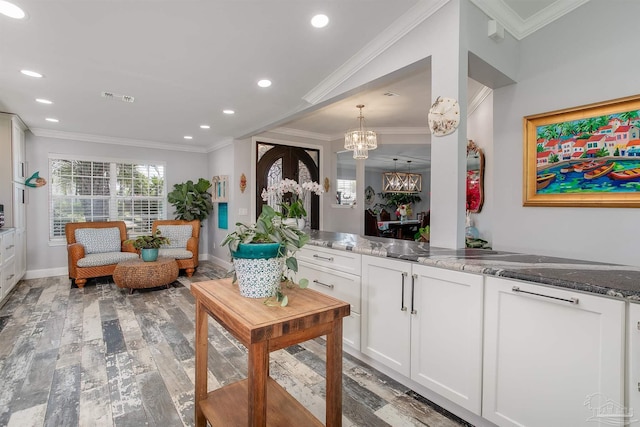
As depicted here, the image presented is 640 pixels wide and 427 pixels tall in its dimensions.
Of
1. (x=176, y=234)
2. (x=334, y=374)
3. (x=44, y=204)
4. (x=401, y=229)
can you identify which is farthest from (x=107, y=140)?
(x=401, y=229)

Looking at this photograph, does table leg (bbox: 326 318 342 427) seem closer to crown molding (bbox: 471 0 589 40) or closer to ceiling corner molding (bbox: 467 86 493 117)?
crown molding (bbox: 471 0 589 40)

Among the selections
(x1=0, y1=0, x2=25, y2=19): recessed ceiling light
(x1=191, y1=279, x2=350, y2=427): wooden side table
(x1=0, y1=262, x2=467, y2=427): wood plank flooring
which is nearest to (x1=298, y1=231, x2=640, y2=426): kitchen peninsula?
(x1=0, y1=262, x2=467, y2=427): wood plank flooring

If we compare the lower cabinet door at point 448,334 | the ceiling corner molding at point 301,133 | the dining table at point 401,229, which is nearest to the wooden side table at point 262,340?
the lower cabinet door at point 448,334

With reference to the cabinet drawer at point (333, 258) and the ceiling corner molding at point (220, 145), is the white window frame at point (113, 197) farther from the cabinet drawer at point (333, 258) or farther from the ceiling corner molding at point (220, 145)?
the cabinet drawer at point (333, 258)

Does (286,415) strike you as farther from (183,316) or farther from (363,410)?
(183,316)

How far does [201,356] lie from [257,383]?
2.03 ft

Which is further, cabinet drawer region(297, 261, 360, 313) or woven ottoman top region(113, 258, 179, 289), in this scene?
woven ottoman top region(113, 258, 179, 289)

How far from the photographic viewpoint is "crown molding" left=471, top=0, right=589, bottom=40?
2.13 metres

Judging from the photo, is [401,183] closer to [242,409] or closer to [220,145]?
[220,145]

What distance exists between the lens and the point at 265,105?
12.4 feet

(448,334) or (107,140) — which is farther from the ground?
(107,140)

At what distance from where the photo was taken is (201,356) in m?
1.51

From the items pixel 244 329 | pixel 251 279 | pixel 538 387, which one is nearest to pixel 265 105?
pixel 251 279

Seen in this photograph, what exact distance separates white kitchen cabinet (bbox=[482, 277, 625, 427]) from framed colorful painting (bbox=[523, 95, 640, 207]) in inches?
53.3
